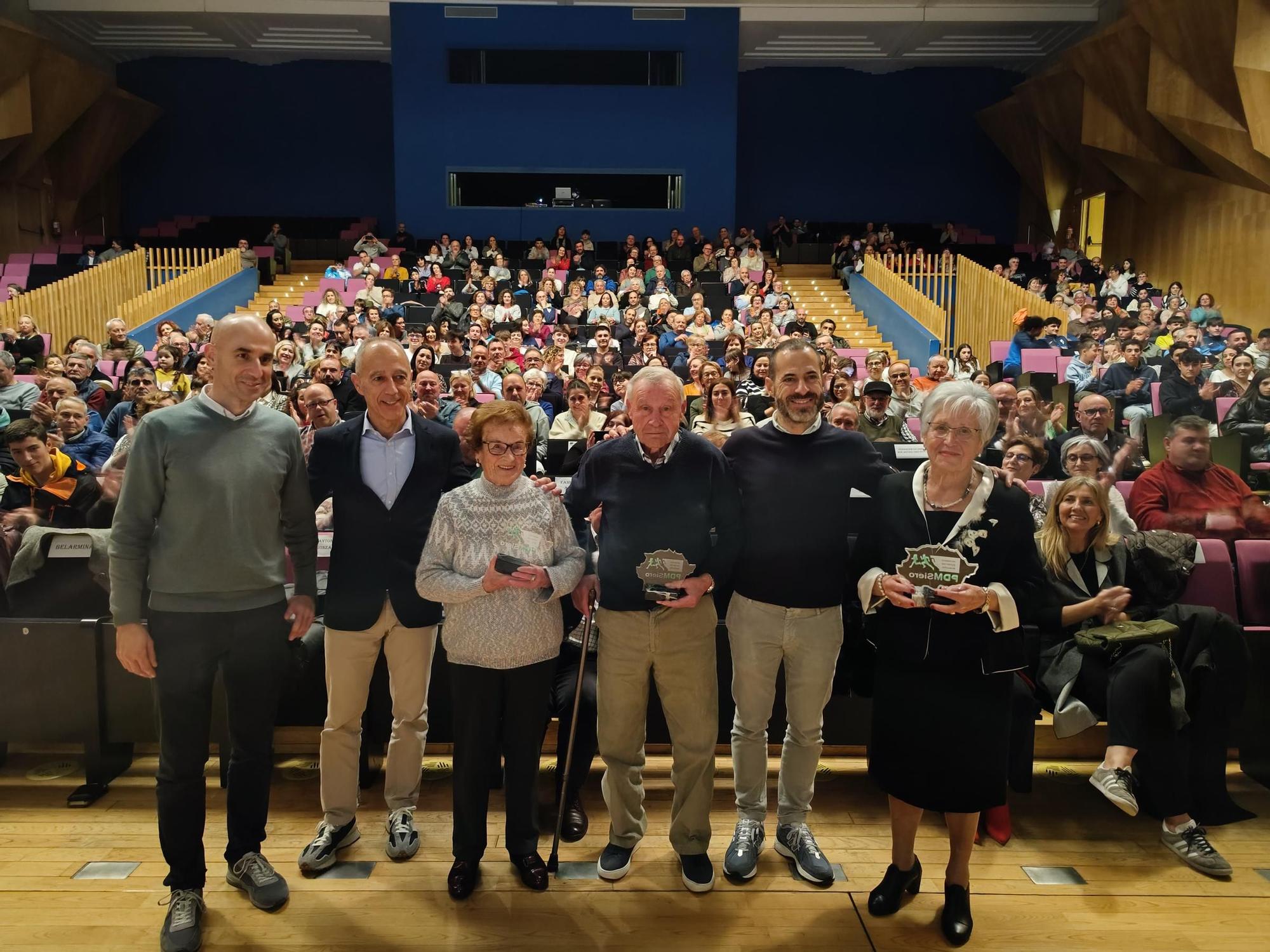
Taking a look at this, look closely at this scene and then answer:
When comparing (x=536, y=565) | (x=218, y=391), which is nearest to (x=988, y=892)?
(x=536, y=565)

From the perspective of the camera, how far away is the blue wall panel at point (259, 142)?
1586 cm

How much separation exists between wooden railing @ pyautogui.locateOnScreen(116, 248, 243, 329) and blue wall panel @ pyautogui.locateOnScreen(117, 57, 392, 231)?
4120mm

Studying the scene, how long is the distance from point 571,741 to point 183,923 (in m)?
0.99

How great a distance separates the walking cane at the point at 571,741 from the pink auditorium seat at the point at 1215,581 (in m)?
1.98

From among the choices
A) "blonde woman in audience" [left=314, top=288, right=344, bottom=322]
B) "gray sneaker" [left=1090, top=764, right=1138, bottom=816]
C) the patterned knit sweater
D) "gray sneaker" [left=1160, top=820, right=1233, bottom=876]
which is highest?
"blonde woman in audience" [left=314, top=288, right=344, bottom=322]

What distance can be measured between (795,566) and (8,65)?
1322 centimetres

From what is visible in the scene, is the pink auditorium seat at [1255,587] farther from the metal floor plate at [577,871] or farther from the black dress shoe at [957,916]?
the metal floor plate at [577,871]

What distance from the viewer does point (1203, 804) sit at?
106 inches

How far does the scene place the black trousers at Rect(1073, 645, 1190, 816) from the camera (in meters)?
2.59

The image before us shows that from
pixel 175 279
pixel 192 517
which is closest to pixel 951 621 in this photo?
pixel 192 517

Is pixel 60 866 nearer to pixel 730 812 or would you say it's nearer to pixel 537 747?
pixel 537 747

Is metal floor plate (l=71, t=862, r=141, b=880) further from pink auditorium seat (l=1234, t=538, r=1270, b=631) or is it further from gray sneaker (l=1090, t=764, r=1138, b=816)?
pink auditorium seat (l=1234, t=538, r=1270, b=631)

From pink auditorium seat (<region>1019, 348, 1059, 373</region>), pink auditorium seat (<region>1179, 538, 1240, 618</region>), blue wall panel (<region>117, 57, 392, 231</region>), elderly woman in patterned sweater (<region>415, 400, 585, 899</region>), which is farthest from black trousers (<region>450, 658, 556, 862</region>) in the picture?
blue wall panel (<region>117, 57, 392, 231</region>)

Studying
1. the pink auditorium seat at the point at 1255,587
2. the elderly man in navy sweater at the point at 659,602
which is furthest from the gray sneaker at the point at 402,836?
the pink auditorium seat at the point at 1255,587
